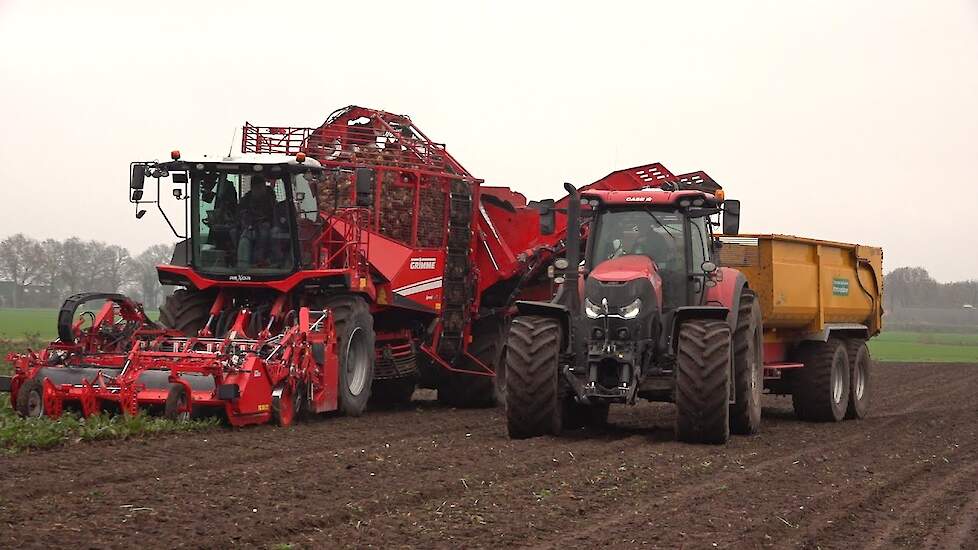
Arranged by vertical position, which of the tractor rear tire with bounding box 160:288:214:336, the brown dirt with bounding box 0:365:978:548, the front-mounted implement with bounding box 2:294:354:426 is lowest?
the brown dirt with bounding box 0:365:978:548

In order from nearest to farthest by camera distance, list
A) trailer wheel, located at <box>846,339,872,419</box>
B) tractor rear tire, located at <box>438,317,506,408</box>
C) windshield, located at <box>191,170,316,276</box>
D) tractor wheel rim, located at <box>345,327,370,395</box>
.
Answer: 1. windshield, located at <box>191,170,316,276</box>
2. tractor wheel rim, located at <box>345,327,370,395</box>
3. trailer wheel, located at <box>846,339,872,419</box>
4. tractor rear tire, located at <box>438,317,506,408</box>

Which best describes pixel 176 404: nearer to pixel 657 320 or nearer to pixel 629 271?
pixel 629 271

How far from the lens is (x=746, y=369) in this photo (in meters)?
11.8

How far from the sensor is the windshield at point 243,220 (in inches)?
530

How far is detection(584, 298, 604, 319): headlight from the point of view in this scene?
11055mm

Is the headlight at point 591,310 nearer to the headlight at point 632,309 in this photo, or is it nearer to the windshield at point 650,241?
the headlight at point 632,309

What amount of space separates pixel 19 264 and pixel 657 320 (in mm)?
61605

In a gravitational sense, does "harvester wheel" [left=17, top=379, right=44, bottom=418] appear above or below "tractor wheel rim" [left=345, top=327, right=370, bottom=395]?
below

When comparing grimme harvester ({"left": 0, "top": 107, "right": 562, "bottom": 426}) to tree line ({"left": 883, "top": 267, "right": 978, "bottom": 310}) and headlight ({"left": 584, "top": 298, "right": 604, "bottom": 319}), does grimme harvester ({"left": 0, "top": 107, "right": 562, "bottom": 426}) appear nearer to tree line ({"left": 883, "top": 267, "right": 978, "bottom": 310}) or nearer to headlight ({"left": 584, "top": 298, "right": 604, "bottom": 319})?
headlight ({"left": 584, "top": 298, "right": 604, "bottom": 319})

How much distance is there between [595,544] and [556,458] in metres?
3.38

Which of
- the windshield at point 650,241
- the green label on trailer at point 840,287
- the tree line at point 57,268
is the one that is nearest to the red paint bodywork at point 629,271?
the windshield at point 650,241

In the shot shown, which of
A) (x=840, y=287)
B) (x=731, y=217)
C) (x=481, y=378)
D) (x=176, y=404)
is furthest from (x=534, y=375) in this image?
(x=840, y=287)

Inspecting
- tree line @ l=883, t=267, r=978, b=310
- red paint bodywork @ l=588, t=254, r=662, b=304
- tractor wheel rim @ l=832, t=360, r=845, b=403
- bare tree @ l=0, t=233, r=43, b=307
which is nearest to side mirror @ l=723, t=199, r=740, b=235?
red paint bodywork @ l=588, t=254, r=662, b=304

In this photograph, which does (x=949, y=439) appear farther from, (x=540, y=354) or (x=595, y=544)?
(x=595, y=544)
